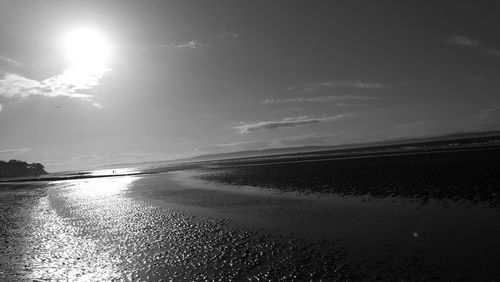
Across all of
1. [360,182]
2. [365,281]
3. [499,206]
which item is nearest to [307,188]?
[360,182]

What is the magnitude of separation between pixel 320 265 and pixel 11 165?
229829mm

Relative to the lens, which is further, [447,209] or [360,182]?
[360,182]

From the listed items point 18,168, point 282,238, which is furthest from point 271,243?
point 18,168

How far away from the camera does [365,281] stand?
11.7m

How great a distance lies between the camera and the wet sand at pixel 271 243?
43.1 feet

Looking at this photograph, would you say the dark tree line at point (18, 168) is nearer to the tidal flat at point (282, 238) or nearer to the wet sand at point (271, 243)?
the tidal flat at point (282, 238)

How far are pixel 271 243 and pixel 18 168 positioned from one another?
737ft

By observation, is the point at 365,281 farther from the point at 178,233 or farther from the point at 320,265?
the point at 178,233

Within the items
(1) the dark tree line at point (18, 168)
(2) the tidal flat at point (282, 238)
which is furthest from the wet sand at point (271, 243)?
(1) the dark tree line at point (18, 168)

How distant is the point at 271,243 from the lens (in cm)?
1756

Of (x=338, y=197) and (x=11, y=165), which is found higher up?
(x=11, y=165)

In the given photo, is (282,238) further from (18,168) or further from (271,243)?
(18,168)

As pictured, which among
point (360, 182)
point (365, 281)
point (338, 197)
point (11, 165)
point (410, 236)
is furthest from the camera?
point (11, 165)

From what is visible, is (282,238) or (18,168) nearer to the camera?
(282,238)
